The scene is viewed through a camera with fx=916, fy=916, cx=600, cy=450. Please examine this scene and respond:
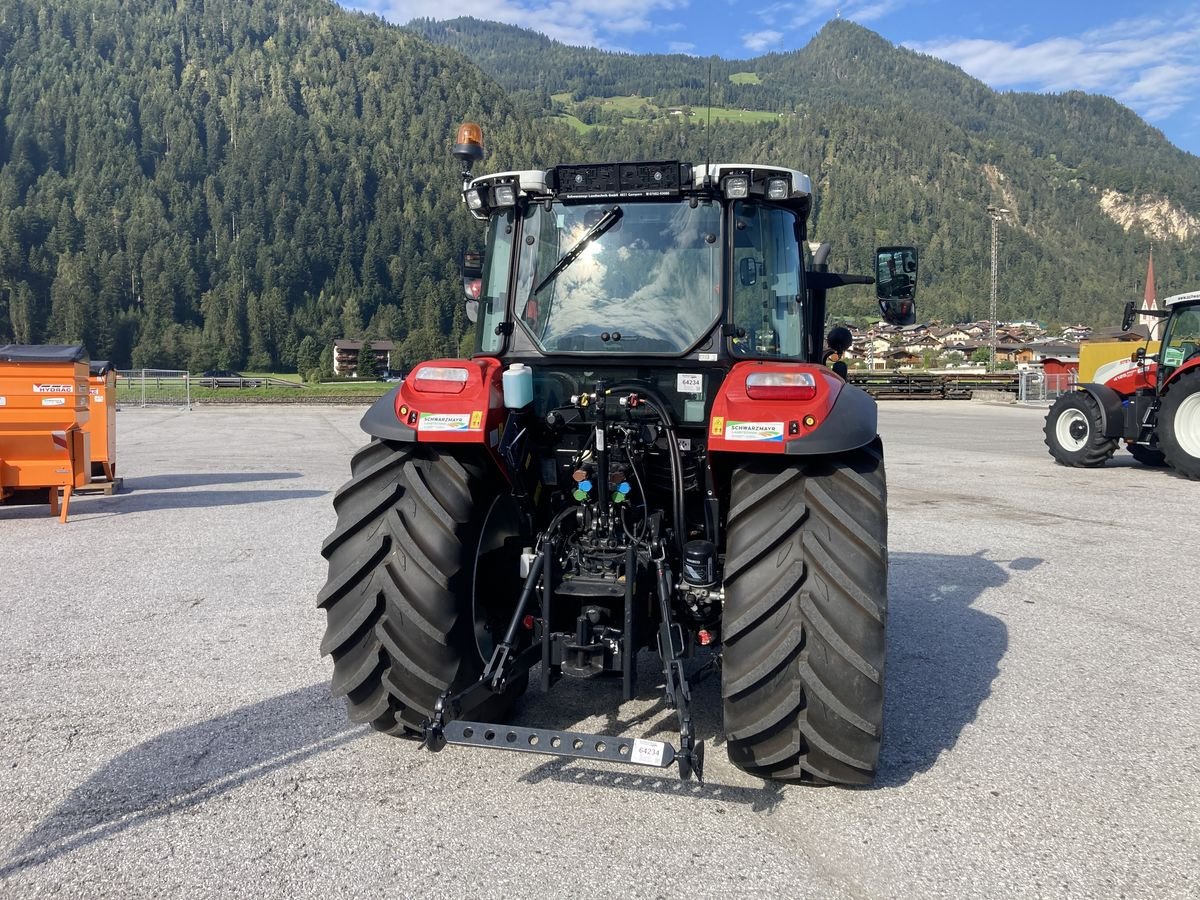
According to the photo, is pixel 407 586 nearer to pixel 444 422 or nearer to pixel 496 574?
pixel 496 574

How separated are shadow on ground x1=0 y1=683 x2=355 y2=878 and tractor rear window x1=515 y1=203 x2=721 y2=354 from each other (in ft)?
6.35

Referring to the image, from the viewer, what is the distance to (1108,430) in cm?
1409

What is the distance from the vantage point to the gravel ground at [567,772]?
9.12 feet

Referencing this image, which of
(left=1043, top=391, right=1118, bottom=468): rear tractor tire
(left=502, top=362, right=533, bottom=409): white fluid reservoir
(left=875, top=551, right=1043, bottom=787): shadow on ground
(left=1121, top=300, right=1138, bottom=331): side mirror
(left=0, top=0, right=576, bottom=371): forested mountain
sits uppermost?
(left=0, top=0, right=576, bottom=371): forested mountain

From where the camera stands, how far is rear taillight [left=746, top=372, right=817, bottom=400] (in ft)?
11.3

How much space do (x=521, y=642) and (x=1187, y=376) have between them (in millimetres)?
12493

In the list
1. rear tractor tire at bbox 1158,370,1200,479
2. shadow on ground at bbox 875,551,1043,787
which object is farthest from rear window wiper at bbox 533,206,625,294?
rear tractor tire at bbox 1158,370,1200,479

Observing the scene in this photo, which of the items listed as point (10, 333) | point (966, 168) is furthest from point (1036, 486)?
point (966, 168)

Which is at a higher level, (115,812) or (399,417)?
(399,417)

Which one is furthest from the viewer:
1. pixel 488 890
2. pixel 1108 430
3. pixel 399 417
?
pixel 1108 430

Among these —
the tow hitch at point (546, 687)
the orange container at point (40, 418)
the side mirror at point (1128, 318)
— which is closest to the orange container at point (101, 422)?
the orange container at point (40, 418)

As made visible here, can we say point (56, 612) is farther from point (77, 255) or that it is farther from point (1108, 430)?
point (77, 255)

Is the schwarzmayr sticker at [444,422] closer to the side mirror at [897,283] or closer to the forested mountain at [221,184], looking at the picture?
the side mirror at [897,283]

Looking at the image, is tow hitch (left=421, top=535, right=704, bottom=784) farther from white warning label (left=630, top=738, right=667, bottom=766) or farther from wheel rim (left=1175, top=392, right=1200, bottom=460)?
→ wheel rim (left=1175, top=392, right=1200, bottom=460)
